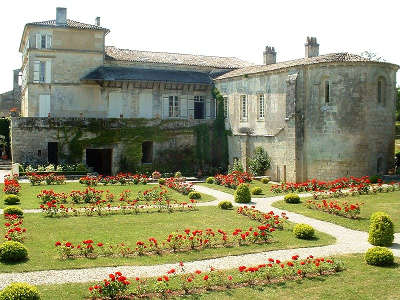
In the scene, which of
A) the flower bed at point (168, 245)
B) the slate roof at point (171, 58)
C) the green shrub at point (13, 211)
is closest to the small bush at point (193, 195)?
the flower bed at point (168, 245)

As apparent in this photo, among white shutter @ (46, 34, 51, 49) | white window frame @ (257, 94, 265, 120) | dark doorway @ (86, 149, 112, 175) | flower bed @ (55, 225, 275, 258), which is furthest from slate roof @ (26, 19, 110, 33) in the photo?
flower bed @ (55, 225, 275, 258)

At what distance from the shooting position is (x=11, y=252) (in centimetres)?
1309

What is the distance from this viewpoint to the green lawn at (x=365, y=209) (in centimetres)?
1879

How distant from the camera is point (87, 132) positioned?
114 feet

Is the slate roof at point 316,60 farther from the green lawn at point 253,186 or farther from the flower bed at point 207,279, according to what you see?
the flower bed at point 207,279

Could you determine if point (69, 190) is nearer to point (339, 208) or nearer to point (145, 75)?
point (339, 208)

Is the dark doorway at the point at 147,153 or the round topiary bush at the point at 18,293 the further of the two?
the dark doorway at the point at 147,153

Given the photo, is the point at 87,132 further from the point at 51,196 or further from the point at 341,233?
the point at 341,233

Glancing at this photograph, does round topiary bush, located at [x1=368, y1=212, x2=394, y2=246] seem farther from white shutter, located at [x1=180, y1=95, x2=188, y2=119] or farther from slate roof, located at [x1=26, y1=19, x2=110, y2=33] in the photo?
slate roof, located at [x1=26, y1=19, x2=110, y2=33]

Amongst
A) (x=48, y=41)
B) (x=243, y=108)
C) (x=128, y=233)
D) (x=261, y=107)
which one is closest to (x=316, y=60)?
(x=261, y=107)

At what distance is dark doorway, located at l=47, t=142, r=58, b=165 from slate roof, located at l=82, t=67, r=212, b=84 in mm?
6530

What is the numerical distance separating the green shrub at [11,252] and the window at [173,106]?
A: 2854cm

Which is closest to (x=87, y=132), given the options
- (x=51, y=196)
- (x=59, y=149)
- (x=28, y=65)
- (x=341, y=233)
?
(x=59, y=149)

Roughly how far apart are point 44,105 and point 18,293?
31.0 m
